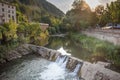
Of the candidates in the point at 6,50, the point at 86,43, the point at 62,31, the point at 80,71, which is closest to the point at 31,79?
the point at 80,71

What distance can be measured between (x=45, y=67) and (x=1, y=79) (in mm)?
6399

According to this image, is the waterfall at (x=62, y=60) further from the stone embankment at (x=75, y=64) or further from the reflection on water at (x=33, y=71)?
the reflection on water at (x=33, y=71)

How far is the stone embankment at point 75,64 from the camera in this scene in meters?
16.0

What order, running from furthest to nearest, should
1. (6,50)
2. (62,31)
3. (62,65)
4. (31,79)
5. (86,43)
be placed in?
(62,31) < (86,43) < (6,50) < (62,65) < (31,79)

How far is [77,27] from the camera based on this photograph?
Answer: 55000 mm

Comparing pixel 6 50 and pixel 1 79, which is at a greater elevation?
pixel 6 50

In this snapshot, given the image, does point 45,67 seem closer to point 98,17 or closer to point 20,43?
point 20,43

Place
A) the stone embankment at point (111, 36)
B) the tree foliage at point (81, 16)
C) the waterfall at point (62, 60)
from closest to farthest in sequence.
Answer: the waterfall at point (62, 60), the stone embankment at point (111, 36), the tree foliage at point (81, 16)

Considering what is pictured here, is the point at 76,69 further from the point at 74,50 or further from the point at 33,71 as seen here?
the point at 74,50

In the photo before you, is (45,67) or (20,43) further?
(20,43)

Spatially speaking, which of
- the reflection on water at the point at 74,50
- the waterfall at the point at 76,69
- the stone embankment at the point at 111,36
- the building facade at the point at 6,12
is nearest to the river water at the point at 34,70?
the waterfall at the point at 76,69

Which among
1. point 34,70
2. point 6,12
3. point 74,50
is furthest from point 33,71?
point 6,12

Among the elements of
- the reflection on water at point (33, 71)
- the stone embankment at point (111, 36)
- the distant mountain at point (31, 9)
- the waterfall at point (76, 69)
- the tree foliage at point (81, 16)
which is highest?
the distant mountain at point (31, 9)

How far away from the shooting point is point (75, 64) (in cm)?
2112
